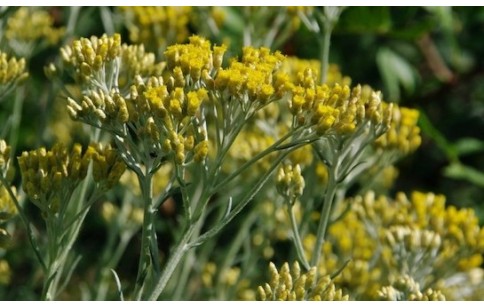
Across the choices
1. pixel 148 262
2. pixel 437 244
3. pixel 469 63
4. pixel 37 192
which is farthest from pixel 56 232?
pixel 469 63

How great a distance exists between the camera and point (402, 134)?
1959 millimetres

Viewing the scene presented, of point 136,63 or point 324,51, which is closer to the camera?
point 136,63

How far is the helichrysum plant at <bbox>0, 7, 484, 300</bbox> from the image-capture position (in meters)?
1.38

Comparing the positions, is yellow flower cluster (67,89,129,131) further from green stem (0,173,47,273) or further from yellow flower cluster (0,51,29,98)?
yellow flower cluster (0,51,29,98)

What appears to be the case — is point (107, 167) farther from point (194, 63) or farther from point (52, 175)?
point (194, 63)

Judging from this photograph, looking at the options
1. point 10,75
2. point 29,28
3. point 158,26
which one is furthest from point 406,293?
point 29,28

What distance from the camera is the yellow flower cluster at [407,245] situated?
1.88m

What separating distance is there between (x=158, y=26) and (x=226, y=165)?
1.30 ft

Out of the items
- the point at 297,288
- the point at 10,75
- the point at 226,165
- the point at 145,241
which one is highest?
the point at 10,75

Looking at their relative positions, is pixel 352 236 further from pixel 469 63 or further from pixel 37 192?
pixel 469 63

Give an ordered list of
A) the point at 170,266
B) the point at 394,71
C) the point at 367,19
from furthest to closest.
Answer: the point at 394,71
the point at 367,19
the point at 170,266

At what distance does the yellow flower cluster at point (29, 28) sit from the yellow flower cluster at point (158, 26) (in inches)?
9.4

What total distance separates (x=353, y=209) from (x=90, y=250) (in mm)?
1145

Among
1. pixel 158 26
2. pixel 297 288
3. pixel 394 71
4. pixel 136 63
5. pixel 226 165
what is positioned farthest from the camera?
pixel 394 71
